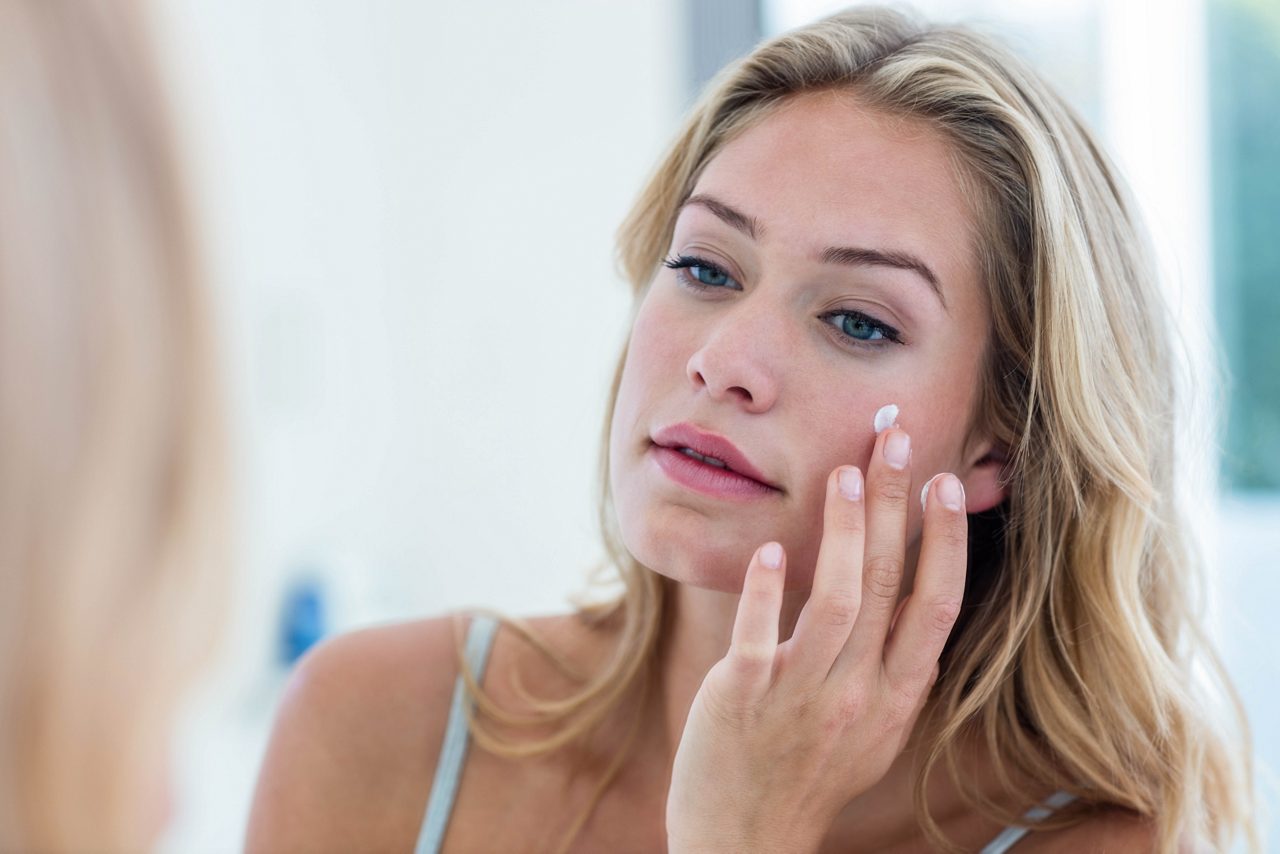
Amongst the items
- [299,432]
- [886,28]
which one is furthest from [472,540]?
[886,28]

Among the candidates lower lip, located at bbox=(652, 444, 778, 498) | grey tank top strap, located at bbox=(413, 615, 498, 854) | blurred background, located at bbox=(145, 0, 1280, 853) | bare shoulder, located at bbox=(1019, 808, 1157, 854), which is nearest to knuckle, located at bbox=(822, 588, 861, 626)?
lower lip, located at bbox=(652, 444, 778, 498)

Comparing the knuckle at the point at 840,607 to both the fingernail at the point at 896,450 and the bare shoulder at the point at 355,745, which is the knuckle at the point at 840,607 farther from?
the bare shoulder at the point at 355,745

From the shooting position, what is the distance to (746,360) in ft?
3.21

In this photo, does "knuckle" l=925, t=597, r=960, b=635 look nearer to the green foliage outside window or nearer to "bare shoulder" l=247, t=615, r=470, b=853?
"bare shoulder" l=247, t=615, r=470, b=853

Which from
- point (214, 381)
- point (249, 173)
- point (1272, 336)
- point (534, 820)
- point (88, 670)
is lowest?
point (534, 820)

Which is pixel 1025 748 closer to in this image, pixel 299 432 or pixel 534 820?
pixel 534 820

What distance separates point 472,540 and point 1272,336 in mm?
1846

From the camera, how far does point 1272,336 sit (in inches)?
101

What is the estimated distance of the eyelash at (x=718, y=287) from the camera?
101 centimetres

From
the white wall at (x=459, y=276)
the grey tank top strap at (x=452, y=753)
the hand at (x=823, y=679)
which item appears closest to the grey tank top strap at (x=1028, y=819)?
the hand at (x=823, y=679)

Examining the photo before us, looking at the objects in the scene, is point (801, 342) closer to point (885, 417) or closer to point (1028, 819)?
point (885, 417)

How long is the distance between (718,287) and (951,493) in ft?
0.89

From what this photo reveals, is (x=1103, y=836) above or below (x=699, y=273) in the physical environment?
below

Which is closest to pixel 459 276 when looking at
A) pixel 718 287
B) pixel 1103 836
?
pixel 718 287
